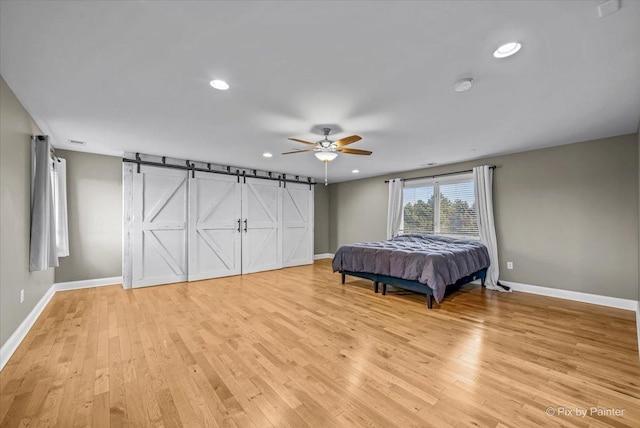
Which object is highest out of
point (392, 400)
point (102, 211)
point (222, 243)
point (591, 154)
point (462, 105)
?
point (462, 105)

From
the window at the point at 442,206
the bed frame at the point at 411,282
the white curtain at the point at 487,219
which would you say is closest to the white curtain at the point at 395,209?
the window at the point at 442,206

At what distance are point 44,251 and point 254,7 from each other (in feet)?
12.1

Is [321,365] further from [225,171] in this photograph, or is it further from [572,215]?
[225,171]

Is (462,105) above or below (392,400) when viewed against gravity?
above

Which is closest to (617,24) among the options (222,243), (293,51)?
(293,51)

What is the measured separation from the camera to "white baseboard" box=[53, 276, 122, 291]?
4551 millimetres

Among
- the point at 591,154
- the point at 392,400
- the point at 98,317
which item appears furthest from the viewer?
the point at 591,154

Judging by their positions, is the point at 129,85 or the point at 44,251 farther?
the point at 44,251

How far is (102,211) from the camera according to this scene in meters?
4.88

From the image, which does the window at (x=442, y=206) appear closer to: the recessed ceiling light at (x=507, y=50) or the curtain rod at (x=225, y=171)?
the curtain rod at (x=225, y=171)

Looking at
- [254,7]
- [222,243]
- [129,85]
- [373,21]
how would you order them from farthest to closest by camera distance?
1. [222,243]
2. [129,85]
3. [373,21]
4. [254,7]

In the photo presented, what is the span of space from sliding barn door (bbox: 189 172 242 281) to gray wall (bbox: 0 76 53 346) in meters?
2.42

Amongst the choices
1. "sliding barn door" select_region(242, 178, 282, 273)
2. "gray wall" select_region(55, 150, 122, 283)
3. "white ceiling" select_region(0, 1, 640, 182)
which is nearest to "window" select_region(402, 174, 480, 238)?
"white ceiling" select_region(0, 1, 640, 182)

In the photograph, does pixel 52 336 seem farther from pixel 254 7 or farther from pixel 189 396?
pixel 254 7
